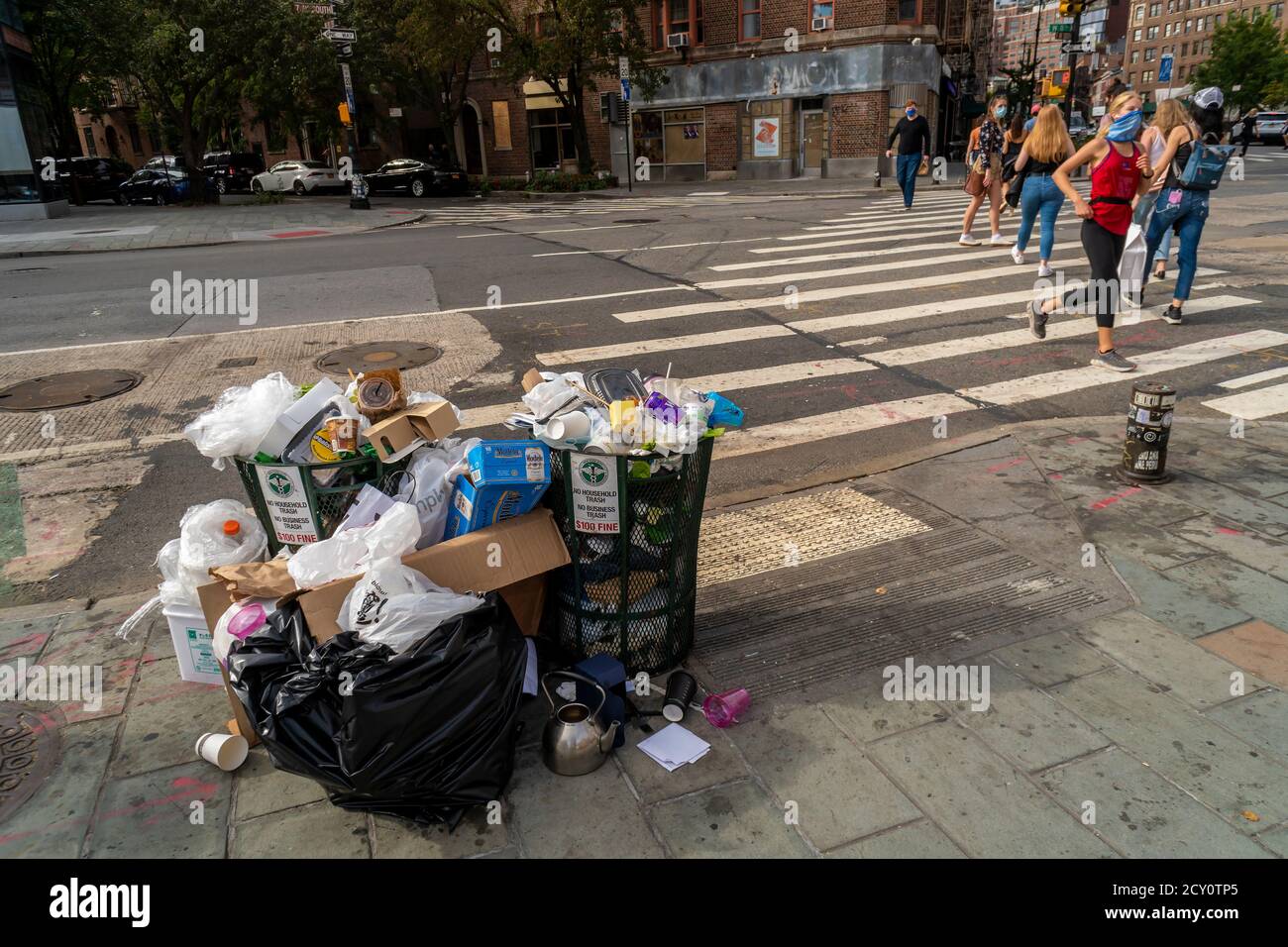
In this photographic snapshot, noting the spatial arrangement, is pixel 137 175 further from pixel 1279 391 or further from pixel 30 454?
pixel 1279 391

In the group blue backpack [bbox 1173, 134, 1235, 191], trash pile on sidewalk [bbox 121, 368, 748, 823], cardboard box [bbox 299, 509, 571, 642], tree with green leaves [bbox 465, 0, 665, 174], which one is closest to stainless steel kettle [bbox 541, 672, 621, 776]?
trash pile on sidewalk [bbox 121, 368, 748, 823]

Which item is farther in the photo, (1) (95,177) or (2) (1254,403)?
(1) (95,177)

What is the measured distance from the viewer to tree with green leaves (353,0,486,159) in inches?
1155

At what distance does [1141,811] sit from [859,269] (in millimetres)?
10032

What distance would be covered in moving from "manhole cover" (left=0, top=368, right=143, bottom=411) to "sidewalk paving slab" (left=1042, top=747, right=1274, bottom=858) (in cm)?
785

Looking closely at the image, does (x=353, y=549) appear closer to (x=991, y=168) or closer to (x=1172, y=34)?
(x=991, y=168)

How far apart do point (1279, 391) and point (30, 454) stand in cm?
967

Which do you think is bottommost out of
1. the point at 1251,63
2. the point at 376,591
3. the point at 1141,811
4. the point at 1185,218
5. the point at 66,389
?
the point at 1141,811

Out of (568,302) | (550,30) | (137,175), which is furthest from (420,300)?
(137,175)

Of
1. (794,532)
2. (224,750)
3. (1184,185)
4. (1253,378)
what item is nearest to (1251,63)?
(1184,185)

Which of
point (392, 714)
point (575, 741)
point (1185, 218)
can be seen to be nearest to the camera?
point (392, 714)

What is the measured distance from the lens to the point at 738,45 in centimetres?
3322

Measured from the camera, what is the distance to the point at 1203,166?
799cm

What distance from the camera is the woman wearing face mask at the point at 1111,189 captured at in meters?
6.76
